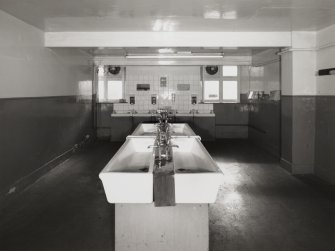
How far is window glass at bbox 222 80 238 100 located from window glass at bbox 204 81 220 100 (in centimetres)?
23

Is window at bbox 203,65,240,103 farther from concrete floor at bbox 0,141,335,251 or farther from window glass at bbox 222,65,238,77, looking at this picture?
concrete floor at bbox 0,141,335,251

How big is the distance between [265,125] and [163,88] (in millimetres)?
3336

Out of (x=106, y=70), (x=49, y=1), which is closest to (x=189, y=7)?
(x=49, y=1)

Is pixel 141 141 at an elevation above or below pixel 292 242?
above

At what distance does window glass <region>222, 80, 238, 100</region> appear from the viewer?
9.48 metres

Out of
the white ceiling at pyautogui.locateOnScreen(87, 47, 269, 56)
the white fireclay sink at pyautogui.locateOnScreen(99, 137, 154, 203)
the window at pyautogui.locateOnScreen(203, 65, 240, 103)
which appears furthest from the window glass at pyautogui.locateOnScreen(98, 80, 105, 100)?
the white fireclay sink at pyautogui.locateOnScreen(99, 137, 154, 203)

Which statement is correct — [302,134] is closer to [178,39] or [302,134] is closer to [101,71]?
[178,39]

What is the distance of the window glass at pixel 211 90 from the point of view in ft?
30.9

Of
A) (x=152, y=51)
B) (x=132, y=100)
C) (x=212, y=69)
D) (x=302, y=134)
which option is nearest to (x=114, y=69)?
(x=132, y=100)

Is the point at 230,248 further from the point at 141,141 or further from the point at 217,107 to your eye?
the point at 217,107

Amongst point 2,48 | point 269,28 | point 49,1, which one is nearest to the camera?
point 49,1

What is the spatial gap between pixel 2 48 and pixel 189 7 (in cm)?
260

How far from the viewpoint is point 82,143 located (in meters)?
8.00

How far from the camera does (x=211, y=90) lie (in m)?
9.48
